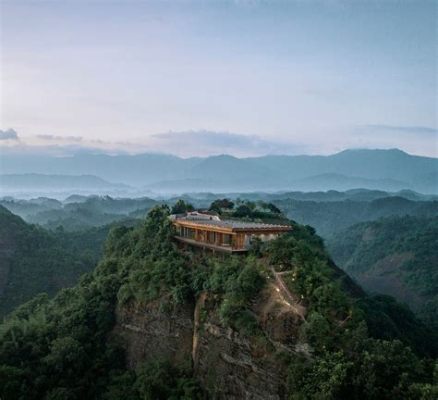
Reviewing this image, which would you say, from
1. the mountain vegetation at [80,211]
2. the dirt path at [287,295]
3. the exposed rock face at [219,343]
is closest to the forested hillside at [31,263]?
the exposed rock face at [219,343]

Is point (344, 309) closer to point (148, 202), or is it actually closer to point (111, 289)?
point (111, 289)

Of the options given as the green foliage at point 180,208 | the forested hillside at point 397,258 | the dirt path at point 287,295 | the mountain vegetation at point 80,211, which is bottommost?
the forested hillside at point 397,258

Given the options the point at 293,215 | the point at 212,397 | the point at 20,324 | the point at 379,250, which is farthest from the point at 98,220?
the point at 212,397

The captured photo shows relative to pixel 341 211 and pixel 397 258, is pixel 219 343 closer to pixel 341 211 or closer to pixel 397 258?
pixel 397 258

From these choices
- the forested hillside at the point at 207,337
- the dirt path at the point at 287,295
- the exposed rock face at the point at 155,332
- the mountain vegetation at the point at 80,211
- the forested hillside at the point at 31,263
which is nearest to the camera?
the forested hillside at the point at 207,337

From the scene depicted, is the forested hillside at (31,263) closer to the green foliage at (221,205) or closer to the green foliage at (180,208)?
the green foliage at (180,208)

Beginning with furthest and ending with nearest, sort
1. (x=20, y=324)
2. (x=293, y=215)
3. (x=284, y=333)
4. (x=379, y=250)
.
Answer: (x=293, y=215) → (x=379, y=250) → (x=20, y=324) → (x=284, y=333)

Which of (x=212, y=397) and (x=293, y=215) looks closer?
(x=212, y=397)
